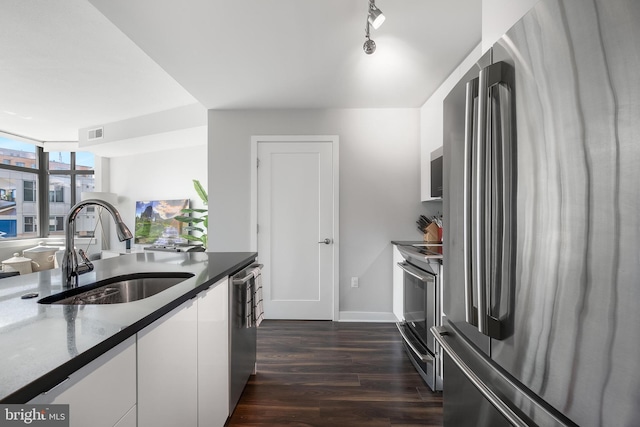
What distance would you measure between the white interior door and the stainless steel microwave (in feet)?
3.72

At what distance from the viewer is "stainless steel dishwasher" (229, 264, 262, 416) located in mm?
1666

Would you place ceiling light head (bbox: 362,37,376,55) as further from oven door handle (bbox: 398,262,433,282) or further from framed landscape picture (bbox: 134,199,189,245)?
framed landscape picture (bbox: 134,199,189,245)

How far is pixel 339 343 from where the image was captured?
107 inches

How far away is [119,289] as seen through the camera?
135 centimetres

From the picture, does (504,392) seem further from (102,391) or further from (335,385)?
(335,385)

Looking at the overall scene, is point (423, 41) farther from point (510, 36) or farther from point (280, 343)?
point (280, 343)

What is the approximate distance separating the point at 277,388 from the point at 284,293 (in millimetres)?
1375

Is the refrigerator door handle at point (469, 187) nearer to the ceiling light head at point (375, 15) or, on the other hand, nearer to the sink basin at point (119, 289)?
the ceiling light head at point (375, 15)

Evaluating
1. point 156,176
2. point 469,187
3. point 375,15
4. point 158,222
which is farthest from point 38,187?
point 469,187

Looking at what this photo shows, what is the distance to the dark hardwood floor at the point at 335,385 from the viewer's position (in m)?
1.73

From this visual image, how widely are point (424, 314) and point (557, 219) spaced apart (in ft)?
5.63

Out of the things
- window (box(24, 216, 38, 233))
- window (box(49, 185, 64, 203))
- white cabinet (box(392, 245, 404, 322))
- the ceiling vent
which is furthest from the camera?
window (box(49, 185, 64, 203))

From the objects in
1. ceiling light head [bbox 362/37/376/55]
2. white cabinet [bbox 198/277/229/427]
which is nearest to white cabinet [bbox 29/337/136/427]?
white cabinet [bbox 198/277/229/427]

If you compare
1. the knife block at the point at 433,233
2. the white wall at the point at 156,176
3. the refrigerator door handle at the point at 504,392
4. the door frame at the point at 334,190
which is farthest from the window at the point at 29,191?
the refrigerator door handle at the point at 504,392
